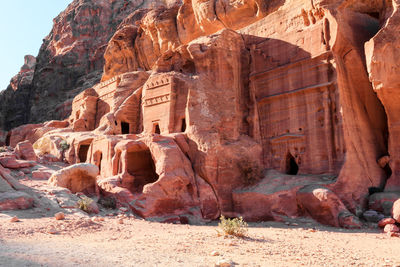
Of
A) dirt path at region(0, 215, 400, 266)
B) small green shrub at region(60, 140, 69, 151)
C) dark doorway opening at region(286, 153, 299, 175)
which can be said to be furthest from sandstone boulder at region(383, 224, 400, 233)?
small green shrub at region(60, 140, 69, 151)

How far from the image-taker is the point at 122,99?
2805cm

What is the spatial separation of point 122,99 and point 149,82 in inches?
231

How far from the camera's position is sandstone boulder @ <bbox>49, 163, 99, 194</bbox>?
1578 cm

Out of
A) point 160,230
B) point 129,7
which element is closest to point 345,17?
point 160,230

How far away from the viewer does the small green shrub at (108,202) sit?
15.2 m

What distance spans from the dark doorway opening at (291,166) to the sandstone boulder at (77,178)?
9.94 metres

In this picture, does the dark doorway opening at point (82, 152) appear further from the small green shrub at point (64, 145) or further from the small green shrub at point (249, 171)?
the small green shrub at point (249, 171)

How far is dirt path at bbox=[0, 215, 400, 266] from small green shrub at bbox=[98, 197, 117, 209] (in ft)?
9.85

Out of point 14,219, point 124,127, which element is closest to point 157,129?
point 124,127

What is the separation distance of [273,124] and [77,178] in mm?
10722

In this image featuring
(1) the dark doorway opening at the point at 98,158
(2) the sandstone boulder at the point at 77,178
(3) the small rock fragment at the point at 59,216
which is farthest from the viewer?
(1) the dark doorway opening at the point at 98,158

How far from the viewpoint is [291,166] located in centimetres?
1920

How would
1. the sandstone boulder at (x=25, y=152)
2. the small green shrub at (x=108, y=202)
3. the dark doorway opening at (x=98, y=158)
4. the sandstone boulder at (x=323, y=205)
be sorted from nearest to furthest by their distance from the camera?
the sandstone boulder at (x=323, y=205)
the small green shrub at (x=108, y=202)
the dark doorway opening at (x=98, y=158)
the sandstone boulder at (x=25, y=152)

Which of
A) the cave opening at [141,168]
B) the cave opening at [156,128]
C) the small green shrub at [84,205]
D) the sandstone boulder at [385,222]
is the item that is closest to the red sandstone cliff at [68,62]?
the cave opening at [156,128]
